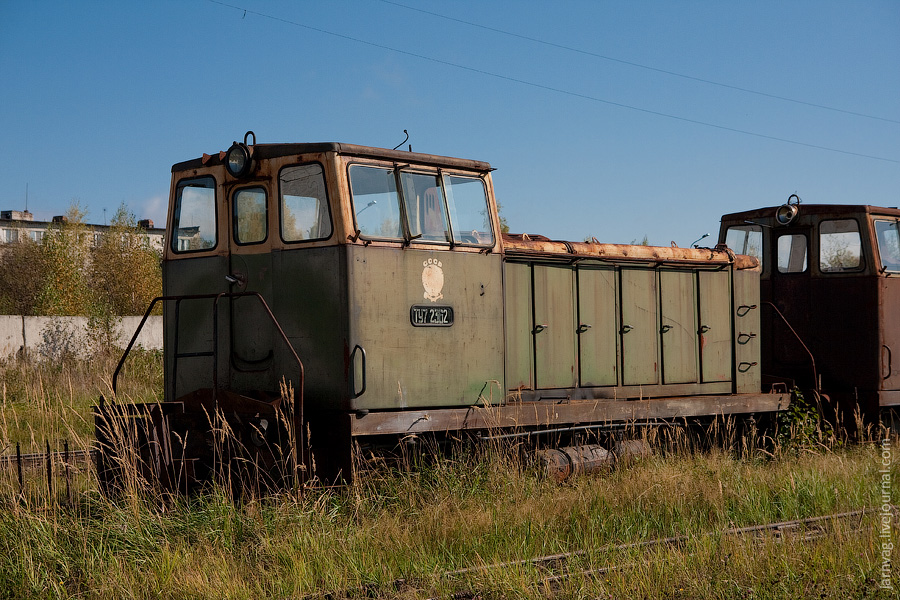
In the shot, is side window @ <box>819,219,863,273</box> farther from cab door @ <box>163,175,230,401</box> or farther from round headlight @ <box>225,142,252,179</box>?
cab door @ <box>163,175,230,401</box>

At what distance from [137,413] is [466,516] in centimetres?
275

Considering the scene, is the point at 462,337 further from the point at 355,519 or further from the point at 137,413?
the point at 137,413

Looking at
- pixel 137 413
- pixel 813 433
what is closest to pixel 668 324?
pixel 813 433

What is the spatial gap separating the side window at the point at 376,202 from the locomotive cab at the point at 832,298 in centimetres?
592

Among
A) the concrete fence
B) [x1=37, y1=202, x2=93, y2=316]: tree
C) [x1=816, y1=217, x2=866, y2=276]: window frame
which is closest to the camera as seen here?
[x1=816, y1=217, x2=866, y2=276]: window frame

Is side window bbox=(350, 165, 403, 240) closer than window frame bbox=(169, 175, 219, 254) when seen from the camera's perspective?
Yes

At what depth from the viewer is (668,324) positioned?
30.5 feet

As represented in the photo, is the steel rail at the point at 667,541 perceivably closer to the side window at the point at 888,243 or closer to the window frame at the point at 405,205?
the window frame at the point at 405,205

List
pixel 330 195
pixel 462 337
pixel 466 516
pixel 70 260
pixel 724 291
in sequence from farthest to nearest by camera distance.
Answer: pixel 70 260
pixel 724 291
pixel 462 337
pixel 330 195
pixel 466 516

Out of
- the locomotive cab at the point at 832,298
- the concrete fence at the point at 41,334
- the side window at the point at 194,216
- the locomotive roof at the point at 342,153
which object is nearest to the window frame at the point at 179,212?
the side window at the point at 194,216

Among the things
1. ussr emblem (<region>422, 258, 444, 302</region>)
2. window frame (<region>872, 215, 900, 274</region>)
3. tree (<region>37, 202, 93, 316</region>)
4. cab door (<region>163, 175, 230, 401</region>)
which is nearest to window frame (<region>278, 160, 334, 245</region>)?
cab door (<region>163, 175, 230, 401</region>)

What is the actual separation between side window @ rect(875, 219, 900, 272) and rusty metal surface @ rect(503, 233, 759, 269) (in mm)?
1724

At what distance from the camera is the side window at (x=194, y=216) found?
726 centimetres

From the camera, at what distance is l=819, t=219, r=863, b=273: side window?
10.6 metres
